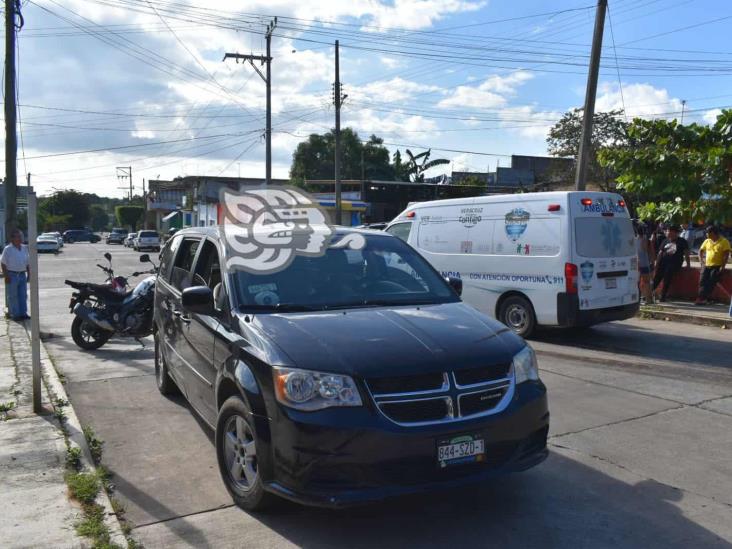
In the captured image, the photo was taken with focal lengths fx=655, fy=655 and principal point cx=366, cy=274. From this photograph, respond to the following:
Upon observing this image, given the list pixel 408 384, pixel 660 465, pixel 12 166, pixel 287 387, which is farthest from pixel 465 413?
pixel 12 166

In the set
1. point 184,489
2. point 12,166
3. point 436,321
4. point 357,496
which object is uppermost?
point 12,166

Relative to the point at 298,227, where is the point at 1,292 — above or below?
below

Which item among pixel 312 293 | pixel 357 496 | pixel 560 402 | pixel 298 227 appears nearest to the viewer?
pixel 357 496

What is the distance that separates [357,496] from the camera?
11.2ft

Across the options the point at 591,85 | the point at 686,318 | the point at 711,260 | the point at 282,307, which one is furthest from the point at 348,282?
the point at 591,85

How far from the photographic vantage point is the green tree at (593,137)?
1259 inches

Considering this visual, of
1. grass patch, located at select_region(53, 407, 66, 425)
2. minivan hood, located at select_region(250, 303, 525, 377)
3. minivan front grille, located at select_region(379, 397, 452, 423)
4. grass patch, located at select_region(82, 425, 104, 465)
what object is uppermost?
minivan hood, located at select_region(250, 303, 525, 377)

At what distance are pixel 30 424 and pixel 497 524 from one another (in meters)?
4.21

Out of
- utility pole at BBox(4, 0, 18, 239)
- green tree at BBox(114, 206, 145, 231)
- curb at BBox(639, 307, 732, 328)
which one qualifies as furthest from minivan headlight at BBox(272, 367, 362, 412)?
green tree at BBox(114, 206, 145, 231)

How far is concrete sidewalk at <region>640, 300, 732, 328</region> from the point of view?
465 inches

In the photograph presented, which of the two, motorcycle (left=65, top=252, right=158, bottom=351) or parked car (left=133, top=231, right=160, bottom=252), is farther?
parked car (left=133, top=231, right=160, bottom=252)

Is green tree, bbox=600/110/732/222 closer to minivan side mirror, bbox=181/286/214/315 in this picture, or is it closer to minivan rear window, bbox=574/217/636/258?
minivan rear window, bbox=574/217/636/258

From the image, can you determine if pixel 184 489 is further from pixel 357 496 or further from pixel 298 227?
pixel 298 227

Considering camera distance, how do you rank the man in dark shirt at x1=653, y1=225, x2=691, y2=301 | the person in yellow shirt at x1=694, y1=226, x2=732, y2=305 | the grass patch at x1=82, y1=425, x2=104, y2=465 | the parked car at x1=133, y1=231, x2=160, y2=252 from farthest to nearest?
the parked car at x1=133, y1=231, x2=160, y2=252
the man in dark shirt at x1=653, y1=225, x2=691, y2=301
the person in yellow shirt at x1=694, y1=226, x2=732, y2=305
the grass patch at x1=82, y1=425, x2=104, y2=465
